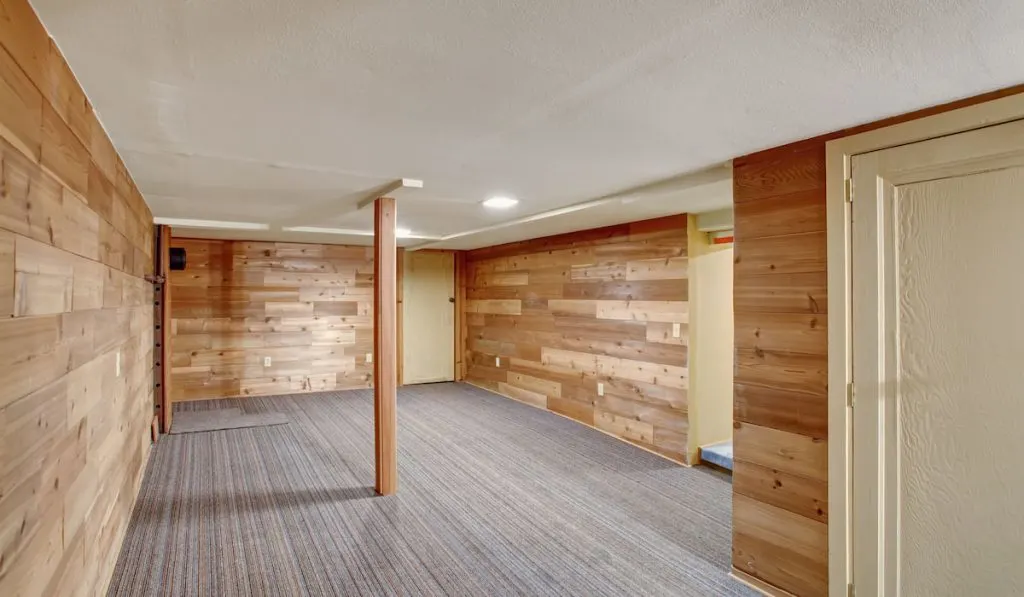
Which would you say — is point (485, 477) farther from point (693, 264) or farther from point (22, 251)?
point (22, 251)


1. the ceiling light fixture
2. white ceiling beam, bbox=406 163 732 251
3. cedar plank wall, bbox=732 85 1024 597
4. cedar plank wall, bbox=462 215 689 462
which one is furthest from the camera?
the ceiling light fixture

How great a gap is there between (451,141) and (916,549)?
2.41 meters

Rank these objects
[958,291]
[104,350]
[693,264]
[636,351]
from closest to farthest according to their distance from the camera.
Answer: [958,291]
[104,350]
[693,264]
[636,351]

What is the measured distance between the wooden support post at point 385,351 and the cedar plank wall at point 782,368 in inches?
83.2

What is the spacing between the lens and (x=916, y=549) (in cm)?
187

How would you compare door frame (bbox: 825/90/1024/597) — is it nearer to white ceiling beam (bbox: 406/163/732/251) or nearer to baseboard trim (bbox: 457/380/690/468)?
white ceiling beam (bbox: 406/163/732/251)

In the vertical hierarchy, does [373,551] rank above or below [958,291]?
below

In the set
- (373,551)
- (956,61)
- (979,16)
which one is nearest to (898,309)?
(956,61)

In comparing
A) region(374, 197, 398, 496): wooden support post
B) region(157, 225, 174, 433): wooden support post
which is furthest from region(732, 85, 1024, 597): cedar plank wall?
region(157, 225, 174, 433): wooden support post

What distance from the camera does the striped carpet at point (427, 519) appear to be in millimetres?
2395

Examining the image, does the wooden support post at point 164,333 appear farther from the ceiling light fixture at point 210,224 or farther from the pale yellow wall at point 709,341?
the pale yellow wall at point 709,341

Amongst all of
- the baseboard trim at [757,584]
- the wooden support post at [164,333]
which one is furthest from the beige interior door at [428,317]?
the baseboard trim at [757,584]

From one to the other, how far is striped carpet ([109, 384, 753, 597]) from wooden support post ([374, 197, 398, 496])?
0.62 feet

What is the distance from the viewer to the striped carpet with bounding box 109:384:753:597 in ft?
7.86
